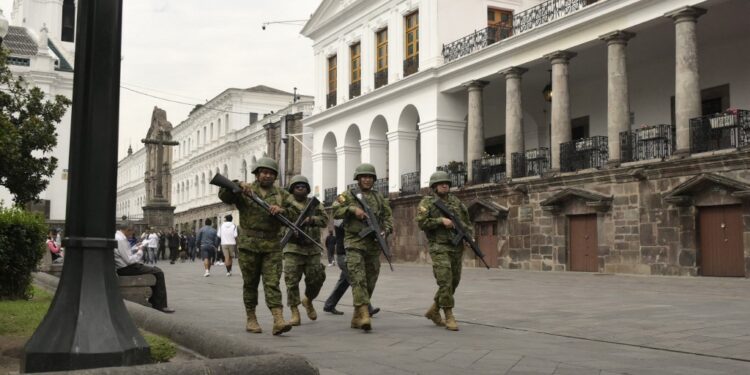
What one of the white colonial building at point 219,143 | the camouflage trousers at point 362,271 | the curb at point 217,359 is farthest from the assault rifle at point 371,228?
the white colonial building at point 219,143

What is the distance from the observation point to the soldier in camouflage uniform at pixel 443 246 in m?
8.97

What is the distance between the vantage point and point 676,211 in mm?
19594

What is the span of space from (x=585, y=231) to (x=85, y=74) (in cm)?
1995

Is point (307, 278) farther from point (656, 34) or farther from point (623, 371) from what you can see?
point (656, 34)

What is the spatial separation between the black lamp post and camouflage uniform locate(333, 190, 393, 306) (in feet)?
14.3

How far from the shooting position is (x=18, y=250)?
11.3 meters

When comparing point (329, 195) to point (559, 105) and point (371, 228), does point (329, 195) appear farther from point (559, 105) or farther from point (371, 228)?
point (371, 228)

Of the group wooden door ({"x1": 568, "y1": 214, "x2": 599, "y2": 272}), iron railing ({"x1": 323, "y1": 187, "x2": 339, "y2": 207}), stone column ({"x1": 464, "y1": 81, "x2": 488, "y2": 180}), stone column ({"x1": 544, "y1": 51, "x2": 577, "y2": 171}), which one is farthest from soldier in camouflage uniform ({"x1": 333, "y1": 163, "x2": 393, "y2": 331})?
iron railing ({"x1": 323, "y1": 187, "x2": 339, "y2": 207})

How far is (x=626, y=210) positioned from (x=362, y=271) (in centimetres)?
1386

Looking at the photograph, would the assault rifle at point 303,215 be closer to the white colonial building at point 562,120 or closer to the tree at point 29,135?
the white colonial building at point 562,120

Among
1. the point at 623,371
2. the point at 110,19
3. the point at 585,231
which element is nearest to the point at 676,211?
the point at 585,231

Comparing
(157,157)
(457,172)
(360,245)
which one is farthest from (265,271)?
(157,157)

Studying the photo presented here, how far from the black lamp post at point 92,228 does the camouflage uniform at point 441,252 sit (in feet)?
15.8

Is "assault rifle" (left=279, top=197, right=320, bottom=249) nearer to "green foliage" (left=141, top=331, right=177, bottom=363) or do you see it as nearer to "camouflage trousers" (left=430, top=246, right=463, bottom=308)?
"camouflage trousers" (left=430, top=246, right=463, bottom=308)
